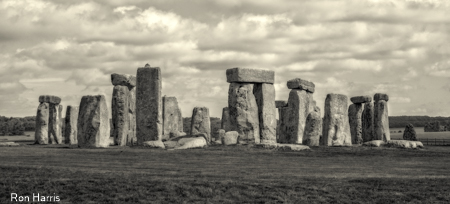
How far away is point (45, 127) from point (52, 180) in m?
21.1

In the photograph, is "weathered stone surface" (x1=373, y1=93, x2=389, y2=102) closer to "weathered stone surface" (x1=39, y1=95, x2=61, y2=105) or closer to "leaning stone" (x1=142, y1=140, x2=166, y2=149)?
"leaning stone" (x1=142, y1=140, x2=166, y2=149)

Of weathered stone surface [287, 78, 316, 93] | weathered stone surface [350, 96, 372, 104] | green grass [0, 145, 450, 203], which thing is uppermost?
weathered stone surface [287, 78, 316, 93]

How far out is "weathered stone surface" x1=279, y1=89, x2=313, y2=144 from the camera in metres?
29.5

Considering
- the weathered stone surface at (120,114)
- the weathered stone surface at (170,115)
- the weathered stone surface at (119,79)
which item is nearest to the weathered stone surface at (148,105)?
the weathered stone surface at (120,114)

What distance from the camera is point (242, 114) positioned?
27812mm

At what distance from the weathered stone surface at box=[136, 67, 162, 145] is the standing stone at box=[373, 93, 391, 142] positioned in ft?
48.0

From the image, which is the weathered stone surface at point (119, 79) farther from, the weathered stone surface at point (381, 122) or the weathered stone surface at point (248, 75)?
the weathered stone surface at point (381, 122)

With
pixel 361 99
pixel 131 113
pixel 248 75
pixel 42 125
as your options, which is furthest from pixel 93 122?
pixel 361 99

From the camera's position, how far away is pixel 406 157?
22438 millimetres

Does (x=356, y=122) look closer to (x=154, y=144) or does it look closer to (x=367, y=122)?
(x=367, y=122)

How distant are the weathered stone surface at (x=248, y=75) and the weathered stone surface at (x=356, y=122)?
30.3ft

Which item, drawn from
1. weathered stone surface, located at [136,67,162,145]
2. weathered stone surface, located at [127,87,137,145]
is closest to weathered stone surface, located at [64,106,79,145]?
weathered stone surface, located at [127,87,137,145]

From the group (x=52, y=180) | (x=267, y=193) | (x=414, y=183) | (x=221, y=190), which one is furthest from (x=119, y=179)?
(x=414, y=183)

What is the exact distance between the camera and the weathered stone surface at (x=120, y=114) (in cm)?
2819
